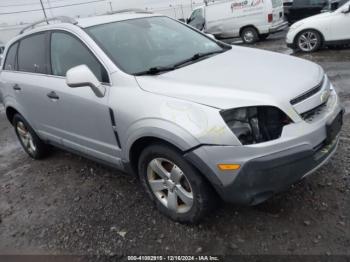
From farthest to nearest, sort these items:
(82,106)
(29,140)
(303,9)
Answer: (303,9) < (29,140) < (82,106)

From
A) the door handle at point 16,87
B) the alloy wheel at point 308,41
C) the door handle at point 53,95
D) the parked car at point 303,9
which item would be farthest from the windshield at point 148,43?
the parked car at point 303,9

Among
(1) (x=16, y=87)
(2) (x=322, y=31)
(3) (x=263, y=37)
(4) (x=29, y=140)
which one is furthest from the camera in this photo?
(3) (x=263, y=37)

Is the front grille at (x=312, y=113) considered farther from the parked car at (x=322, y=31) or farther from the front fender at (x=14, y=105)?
the parked car at (x=322, y=31)

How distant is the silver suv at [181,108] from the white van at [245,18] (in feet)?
37.5

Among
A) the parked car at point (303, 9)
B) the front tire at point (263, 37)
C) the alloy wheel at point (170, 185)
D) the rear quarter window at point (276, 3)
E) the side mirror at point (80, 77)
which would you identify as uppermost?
the side mirror at point (80, 77)

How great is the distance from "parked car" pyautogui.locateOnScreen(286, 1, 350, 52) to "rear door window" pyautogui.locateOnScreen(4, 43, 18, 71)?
785 centimetres

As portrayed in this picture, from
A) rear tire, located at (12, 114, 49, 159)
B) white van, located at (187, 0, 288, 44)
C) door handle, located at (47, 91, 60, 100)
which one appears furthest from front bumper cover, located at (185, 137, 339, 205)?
white van, located at (187, 0, 288, 44)

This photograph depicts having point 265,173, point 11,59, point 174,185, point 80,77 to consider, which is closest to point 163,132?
point 174,185

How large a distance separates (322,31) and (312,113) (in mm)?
7908

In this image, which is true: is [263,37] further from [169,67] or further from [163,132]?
[163,132]

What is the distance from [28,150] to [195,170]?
3.29m

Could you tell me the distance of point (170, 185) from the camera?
2.88m

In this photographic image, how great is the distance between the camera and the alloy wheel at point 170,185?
2762 mm

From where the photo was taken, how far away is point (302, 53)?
32.9 feet
